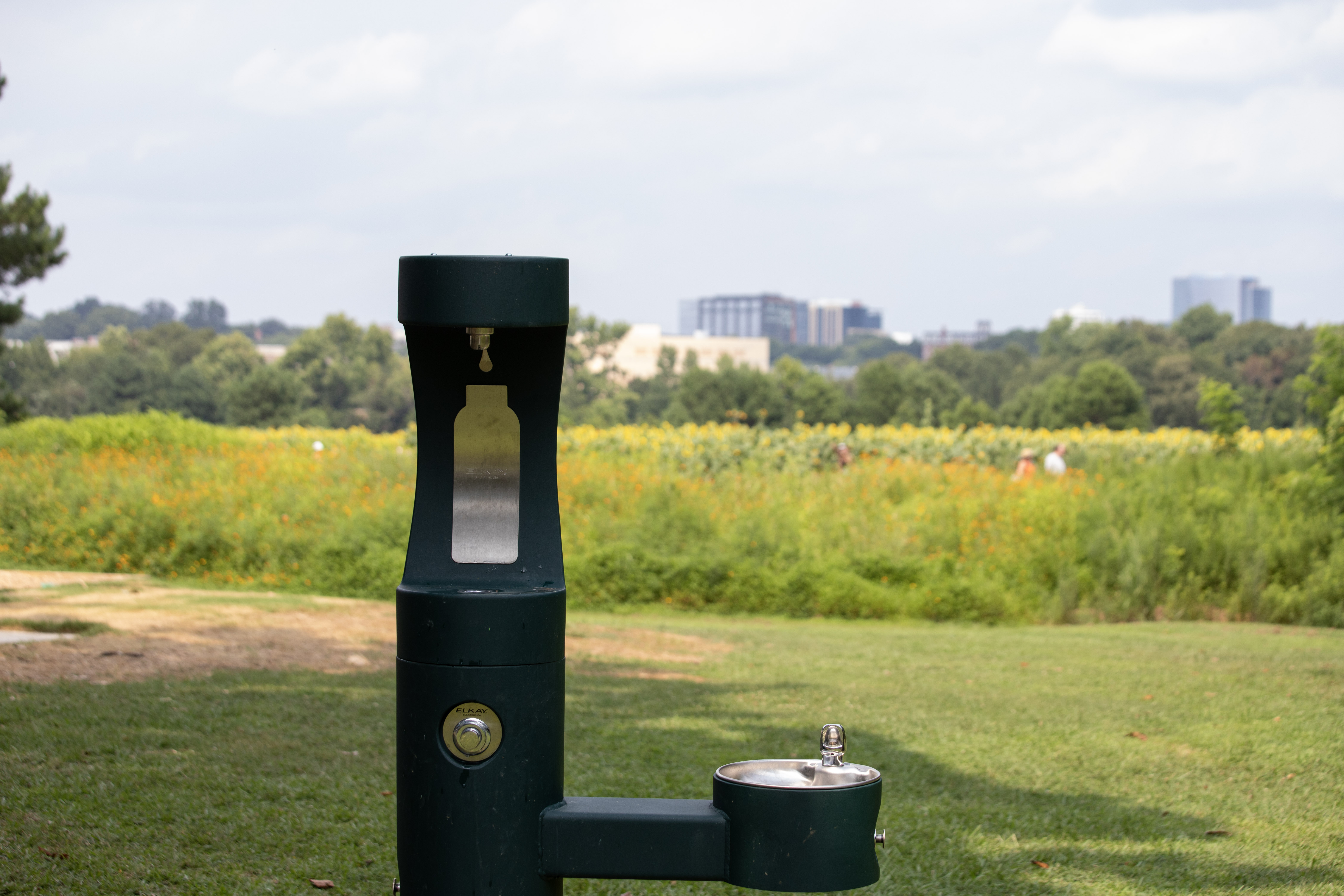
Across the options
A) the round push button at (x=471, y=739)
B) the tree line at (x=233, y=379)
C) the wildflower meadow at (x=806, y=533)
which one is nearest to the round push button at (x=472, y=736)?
the round push button at (x=471, y=739)

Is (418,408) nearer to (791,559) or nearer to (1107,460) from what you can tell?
(791,559)

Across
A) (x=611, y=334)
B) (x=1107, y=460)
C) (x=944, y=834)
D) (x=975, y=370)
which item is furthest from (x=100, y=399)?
(x=944, y=834)

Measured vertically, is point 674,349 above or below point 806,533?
above

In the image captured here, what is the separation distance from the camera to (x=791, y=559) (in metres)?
11.3

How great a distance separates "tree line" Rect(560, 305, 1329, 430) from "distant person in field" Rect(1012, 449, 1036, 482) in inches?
1447

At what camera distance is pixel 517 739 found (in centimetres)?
243

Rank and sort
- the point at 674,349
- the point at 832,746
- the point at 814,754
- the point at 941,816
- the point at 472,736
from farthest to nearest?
the point at 674,349 < the point at 814,754 < the point at 941,816 < the point at 832,746 < the point at 472,736

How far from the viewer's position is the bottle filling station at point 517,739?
2.40m

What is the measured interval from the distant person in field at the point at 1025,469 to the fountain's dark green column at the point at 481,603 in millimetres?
11126

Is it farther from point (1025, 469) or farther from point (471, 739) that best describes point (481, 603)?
point (1025, 469)

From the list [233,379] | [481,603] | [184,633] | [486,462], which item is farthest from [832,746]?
[233,379]

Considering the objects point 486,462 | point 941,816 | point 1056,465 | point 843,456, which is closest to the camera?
point 486,462

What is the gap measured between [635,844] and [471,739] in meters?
0.43

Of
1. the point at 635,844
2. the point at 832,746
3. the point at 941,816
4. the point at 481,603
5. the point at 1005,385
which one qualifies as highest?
the point at 1005,385
